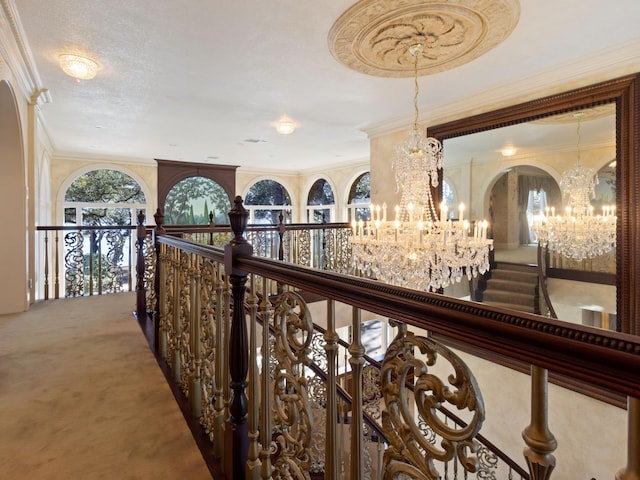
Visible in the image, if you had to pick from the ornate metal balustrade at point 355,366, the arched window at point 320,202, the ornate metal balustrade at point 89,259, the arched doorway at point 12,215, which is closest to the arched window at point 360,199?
the arched window at point 320,202

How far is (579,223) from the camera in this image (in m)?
3.27

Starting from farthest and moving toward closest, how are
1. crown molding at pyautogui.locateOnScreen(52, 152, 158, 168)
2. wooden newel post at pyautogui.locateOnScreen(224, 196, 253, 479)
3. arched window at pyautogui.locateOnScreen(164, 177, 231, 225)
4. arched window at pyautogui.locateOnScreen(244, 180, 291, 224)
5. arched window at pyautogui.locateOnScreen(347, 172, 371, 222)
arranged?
arched window at pyautogui.locateOnScreen(244, 180, 291, 224) → arched window at pyautogui.locateOnScreen(347, 172, 371, 222) → arched window at pyautogui.locateOnScreen(164, 177, 231, 225) → crown molding at pyautogui.locateOnScreen(52, 152, 158, 168) → wooden newel post at pyautogui.locateOnScreen(224, 196, 253, 479)

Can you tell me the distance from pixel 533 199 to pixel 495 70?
1.37 m

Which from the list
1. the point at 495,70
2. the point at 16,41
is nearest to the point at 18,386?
the point at 16,41

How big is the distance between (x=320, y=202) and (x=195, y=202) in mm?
3421

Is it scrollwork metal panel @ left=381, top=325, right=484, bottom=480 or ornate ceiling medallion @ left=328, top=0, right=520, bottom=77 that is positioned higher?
ornate ceiling medallion @ left=328, top=0, right=520, bottom=77

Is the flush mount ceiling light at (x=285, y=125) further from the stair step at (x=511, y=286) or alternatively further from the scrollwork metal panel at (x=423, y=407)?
the scrollwork metal panel at (x=423, y=407)

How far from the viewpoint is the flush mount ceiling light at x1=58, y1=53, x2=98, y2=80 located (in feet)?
9.93

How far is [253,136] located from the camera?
240 inches

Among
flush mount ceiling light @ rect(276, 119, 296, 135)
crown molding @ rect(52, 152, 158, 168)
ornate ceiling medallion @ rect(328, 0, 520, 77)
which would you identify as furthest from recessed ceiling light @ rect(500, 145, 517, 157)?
crown molding @ rect(52, 152, 158, 168)

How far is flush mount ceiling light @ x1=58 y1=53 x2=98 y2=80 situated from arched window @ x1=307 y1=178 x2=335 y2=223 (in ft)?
22.2

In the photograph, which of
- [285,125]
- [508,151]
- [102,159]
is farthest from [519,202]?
[102,159]

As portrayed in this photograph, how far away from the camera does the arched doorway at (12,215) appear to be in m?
3.71

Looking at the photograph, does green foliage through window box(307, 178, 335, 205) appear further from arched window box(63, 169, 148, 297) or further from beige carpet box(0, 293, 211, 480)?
beige carpet box(0, 293, 211, 480)
